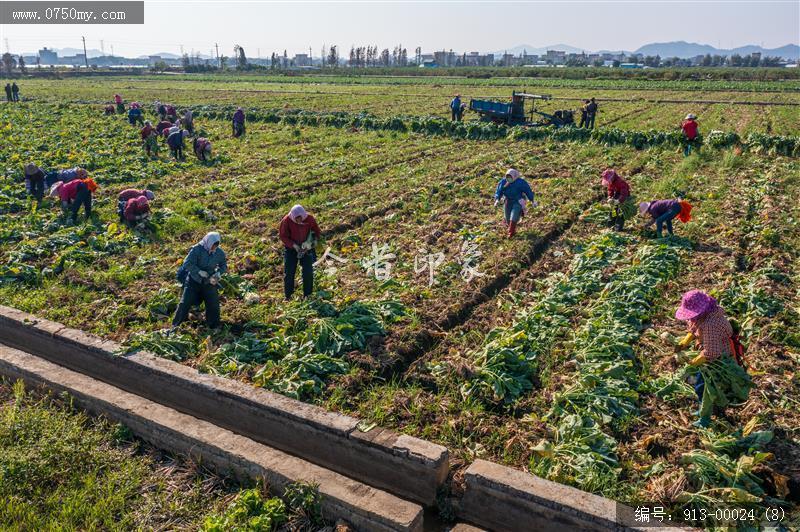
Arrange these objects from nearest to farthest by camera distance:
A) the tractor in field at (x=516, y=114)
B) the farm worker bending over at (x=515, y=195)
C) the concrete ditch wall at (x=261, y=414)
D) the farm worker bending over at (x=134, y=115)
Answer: the concrete ditch wall at (x=261, y=414) < the farm worker bending over at (x=515, y=195) < the tractor in field at (x=516, y=114) < the farm worker bending over at (x=134, y=115)

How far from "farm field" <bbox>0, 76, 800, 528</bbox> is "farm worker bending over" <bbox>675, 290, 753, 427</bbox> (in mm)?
410

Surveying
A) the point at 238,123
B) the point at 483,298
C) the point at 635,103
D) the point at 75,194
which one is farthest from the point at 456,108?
the point at 483,298

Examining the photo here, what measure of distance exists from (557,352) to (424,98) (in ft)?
125

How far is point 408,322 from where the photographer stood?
8156 millimetres

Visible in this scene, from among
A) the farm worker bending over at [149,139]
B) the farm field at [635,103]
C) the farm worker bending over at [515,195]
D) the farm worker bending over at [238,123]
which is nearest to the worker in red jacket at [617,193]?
the farm worker bending over at [515,195]

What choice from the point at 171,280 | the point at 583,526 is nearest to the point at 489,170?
the point at 171,280

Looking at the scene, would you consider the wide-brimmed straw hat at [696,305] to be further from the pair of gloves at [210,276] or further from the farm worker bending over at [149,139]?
the farm worker bending over at [149,139]

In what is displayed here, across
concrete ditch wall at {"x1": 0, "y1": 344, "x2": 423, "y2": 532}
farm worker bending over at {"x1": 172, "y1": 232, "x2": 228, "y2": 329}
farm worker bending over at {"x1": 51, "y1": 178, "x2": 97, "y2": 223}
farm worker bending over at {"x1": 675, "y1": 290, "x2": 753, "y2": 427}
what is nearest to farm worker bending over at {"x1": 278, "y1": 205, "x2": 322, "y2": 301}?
farm worker bending over at {"x1": 172, "y1": 232, "x2": 228, "y2": 329}

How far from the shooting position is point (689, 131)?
736 inches

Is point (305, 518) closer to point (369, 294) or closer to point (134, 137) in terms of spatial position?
point (369, 294)

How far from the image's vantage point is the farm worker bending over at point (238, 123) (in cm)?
2408

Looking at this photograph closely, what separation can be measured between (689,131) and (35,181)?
19.6 metres

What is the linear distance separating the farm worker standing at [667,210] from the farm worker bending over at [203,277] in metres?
7.86

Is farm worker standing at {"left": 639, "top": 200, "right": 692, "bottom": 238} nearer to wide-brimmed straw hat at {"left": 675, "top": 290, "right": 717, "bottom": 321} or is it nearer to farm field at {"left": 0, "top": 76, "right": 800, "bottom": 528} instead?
farm field at {"left": 0, "top": 76, "right": 800, "bottom": 528}
